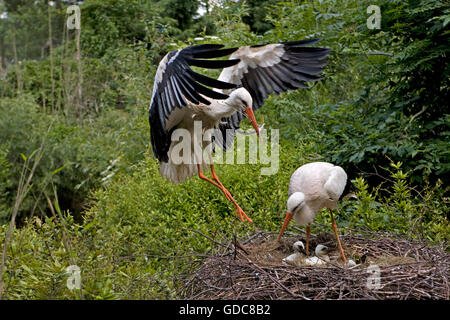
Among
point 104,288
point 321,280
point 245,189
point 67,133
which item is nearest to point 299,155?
point 245,189

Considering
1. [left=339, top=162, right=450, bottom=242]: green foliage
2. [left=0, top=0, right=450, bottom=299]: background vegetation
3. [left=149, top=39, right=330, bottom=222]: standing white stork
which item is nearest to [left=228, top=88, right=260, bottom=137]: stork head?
[left=149, top=39, right=330, bottom=222]: standing white stork

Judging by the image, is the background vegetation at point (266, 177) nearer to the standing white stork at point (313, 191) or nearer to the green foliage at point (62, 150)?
the green foliage at point (62, 150)

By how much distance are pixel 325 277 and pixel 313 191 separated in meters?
0.66

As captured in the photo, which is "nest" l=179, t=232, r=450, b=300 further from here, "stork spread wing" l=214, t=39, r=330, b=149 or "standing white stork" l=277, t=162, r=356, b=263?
"stork spread wing" l=214, t=39, r=330, b=149

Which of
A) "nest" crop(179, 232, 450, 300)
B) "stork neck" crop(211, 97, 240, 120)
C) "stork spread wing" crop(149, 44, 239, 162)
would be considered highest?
"stork spread wing" crop(149, 44, 239, 162)

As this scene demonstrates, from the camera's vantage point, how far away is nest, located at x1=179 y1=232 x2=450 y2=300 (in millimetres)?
2773

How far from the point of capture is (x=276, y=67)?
13.6ft

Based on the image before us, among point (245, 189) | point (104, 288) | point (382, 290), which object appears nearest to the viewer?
point (104, 288)

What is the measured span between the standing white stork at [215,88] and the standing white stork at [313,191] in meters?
0.52

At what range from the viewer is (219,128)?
15.2 feet

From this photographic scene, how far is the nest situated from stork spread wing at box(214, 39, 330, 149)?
1443mm

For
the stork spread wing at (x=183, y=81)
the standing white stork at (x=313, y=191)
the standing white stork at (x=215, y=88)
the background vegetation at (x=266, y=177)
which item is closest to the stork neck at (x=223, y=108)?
the standing white stork at (x=215, y=88)

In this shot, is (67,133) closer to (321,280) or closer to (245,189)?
(245,189)

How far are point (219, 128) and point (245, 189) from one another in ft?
2.33
